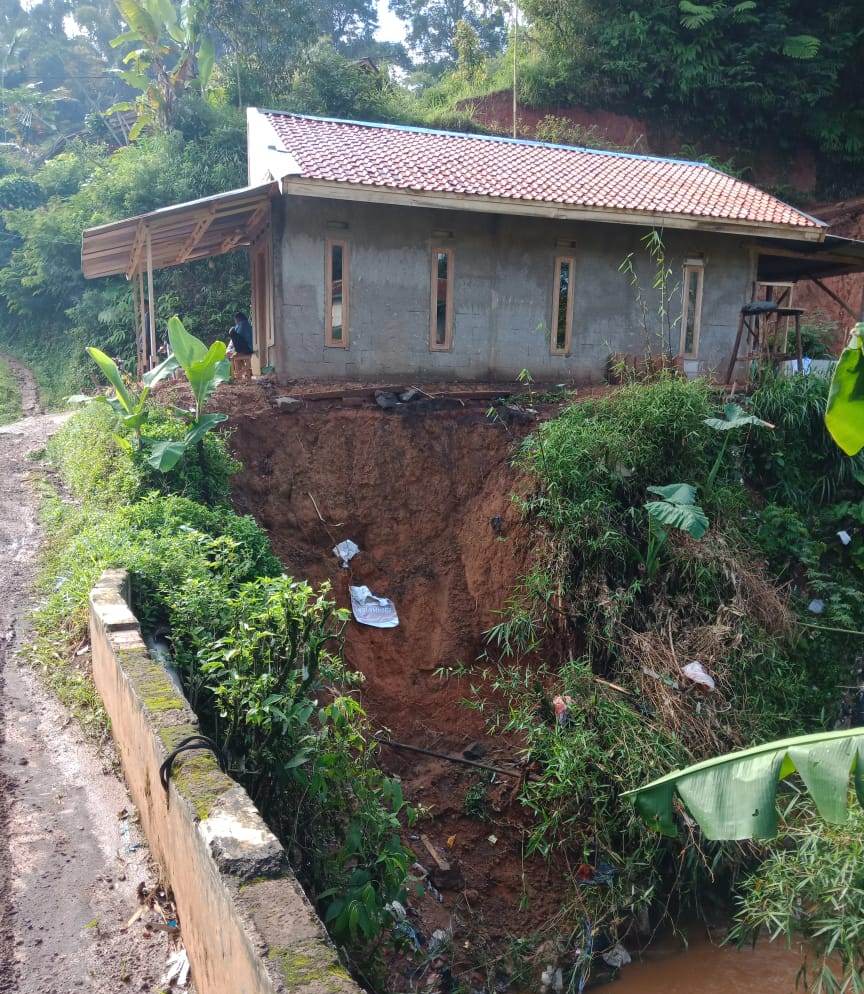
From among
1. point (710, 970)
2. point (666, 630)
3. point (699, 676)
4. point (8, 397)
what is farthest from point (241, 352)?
point (710, 970)

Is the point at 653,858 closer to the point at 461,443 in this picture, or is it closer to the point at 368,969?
the point at 368,969

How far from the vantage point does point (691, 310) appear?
13727 mm

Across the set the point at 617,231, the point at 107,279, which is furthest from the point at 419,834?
the point at 107,279

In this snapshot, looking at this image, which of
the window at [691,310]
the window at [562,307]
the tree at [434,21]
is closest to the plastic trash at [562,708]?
the window at [562,307]

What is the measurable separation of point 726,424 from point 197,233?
7.52m

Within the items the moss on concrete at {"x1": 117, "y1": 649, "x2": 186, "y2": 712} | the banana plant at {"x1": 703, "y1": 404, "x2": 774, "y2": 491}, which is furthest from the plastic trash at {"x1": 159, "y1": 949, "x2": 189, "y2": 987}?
the banana plant at {"x1": 703, "y1": 404, "x2": 774, "y2": 491}

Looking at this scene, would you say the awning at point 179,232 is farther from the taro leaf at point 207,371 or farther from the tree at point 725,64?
the tree at point 725,64

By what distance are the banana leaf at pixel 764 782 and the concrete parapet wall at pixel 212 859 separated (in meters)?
1.63

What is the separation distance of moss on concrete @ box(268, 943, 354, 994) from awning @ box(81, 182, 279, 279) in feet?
30.9

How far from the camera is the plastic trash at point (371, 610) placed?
918cm

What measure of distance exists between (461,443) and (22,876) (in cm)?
721

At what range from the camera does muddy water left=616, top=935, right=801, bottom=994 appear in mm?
6559

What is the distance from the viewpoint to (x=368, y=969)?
4.20 metres

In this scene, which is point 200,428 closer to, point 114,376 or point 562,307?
point 114,376
